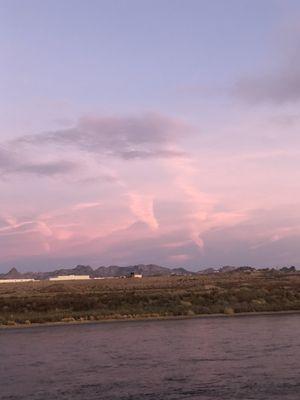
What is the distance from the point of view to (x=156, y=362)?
2334 cm

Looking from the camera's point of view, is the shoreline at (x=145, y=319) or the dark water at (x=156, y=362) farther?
the shoreline at (x=145, y=319)

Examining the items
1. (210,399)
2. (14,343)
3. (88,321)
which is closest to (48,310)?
(88,321)

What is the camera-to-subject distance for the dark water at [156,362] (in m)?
17.8

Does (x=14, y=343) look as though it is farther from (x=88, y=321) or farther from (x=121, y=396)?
(x=121, y=396)

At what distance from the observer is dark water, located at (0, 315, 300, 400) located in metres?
17.8

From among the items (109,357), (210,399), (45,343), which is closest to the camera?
(210,399)

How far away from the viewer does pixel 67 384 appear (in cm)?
1945

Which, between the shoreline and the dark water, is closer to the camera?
the dark water

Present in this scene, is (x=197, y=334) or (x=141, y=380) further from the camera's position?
(x=197, y=334)

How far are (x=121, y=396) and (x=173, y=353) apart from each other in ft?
27.7

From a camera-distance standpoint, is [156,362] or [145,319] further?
[145,319]

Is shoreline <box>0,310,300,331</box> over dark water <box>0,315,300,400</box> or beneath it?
over

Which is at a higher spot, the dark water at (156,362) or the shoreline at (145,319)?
the shoreline at (145,319)

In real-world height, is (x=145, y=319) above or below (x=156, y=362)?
above
